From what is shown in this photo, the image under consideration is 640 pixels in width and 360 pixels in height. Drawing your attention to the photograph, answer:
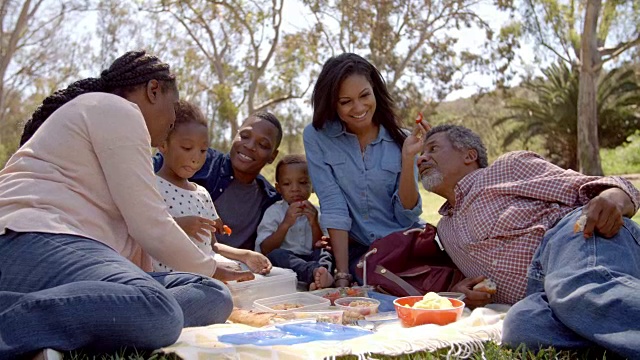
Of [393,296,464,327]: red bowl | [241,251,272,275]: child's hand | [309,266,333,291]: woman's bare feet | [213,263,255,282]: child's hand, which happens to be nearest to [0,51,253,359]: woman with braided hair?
[213,263,255,282]: child's hand

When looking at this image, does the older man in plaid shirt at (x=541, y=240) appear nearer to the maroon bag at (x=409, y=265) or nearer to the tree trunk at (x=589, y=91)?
the maroon bag at (x=409, y=265)

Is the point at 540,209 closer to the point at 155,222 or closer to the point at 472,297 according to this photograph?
the point at 472,297

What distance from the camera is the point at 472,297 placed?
3.50 m

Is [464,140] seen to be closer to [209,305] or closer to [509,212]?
[509,212]

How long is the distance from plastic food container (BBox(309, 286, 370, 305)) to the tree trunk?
46.5 feet

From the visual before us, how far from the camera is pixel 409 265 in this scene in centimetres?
410

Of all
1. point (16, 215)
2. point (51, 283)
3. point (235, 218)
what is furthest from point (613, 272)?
point (235, 218)

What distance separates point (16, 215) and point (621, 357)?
2.33 m

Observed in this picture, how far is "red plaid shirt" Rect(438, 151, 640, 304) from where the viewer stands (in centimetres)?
335

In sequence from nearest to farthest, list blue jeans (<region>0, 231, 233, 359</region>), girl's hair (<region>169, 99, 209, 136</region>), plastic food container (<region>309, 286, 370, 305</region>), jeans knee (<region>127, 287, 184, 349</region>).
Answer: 1. blue jeans (<region>0, 231, 233, 359</region>)
2. jeans knee (<region>127, 287, 184, 349</region>)
3. plastic food container (<region>309, 286, 370, 305</region>)
4. girl's hair (<region>169, 99, 209, 136</region>)

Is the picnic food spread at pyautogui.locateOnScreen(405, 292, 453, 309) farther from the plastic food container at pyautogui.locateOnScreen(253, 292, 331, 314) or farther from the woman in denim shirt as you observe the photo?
the woman in denim shirt

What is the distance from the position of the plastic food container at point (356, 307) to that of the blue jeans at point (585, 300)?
0.80m

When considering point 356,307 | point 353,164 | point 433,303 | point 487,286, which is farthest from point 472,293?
point 353,164

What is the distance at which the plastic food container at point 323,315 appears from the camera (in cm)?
308
